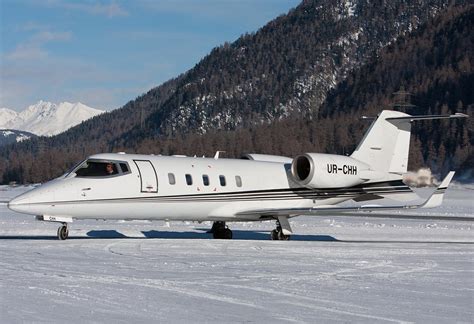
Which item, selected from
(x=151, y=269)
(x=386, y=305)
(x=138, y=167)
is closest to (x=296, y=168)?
(x=138, y=167)

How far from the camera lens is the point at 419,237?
26297 mm

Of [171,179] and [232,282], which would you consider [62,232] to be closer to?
[171,179]

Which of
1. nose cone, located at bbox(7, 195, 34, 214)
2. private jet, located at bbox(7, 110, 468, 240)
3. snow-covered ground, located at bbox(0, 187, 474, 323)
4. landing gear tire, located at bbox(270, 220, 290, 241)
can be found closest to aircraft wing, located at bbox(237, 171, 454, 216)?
private jet, located at bbox(7, 110, 468, 240)

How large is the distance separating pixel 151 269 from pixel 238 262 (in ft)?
7.11

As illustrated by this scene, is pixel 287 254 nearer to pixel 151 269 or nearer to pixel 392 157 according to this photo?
pixel 151 269

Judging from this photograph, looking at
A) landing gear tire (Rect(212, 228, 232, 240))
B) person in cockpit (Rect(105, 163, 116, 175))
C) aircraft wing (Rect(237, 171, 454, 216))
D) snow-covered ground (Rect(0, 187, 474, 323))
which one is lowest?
landing gear tire (Rect(212, 228, 232, 240))

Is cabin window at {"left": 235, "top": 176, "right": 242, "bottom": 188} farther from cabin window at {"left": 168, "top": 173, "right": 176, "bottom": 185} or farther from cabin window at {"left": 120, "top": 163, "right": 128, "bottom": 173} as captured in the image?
cabin window at {"left": 120, "top": 163, "right": 128, "bottom": 173}

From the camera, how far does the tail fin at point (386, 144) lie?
2655cm

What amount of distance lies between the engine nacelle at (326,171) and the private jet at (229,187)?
0.03 meters

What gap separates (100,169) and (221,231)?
508 centimetres

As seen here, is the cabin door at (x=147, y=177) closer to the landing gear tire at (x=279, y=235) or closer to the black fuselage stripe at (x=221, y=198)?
the black fuselage stripe at (x=221, y=198)

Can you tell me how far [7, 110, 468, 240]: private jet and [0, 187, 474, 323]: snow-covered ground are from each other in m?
1.40

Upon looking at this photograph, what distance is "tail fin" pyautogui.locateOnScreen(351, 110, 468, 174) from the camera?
26547mm

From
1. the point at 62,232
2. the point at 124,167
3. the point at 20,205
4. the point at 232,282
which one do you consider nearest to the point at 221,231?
the point at 124,167
